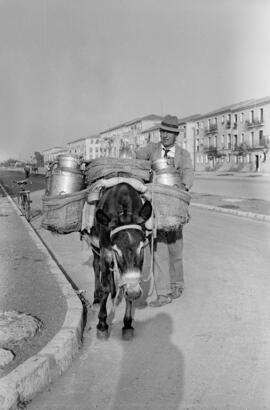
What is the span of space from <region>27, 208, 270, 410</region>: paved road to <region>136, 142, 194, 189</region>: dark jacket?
1.60 metres

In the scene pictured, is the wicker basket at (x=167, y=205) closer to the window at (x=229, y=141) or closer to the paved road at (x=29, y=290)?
the paved road at (x=29, y=290)

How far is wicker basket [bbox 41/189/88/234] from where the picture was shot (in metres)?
5.16

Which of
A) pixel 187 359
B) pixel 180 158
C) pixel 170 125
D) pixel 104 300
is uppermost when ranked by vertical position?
pixel 170 125

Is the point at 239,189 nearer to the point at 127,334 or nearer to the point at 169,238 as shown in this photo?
the point at 169,238

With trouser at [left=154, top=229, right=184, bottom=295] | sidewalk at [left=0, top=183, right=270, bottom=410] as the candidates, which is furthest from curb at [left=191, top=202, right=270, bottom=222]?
trouser at [left=154, top=229, right=184, bottom=295]

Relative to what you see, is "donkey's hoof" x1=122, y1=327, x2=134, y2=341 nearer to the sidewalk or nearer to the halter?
the sidewalk

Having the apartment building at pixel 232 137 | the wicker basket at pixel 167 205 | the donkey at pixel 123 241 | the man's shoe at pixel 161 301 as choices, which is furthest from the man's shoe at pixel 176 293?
the apartment building at pixel 232 137

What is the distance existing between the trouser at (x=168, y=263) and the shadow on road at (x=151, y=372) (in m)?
1.05

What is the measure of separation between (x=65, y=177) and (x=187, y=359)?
258cm

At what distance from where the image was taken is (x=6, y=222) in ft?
46.4

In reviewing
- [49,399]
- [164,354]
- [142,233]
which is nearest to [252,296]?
[164,354]

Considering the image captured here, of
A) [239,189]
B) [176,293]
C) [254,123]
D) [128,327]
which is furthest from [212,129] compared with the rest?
[128,327]

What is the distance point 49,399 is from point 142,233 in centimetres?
152

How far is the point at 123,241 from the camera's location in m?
3.81
